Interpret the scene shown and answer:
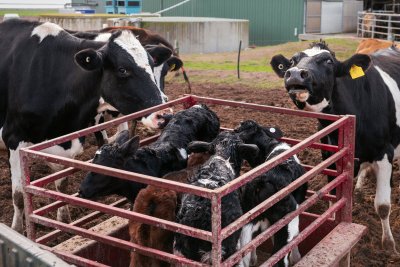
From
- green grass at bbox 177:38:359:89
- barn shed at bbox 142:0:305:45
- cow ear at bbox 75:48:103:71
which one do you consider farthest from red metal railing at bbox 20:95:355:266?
barn shed at bbox 142:0:305:45

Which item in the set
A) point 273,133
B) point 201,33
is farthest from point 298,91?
point 201,33

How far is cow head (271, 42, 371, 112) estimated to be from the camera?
428cm

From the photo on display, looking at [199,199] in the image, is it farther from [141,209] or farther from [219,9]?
[219,9]

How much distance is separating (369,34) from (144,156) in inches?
881

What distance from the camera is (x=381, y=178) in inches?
189

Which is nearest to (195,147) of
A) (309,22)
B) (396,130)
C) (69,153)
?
(69,153)

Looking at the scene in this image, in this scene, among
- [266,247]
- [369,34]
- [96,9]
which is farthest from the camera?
[96,9]

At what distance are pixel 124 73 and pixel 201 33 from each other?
20.4 m

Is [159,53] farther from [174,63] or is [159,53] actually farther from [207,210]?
[207,210]

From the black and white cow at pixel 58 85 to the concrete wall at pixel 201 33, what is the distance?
60.7 ft

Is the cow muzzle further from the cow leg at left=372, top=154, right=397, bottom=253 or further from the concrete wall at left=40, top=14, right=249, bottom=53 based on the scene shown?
the concrete wall at left=40, top=14, right=249, bottom=53

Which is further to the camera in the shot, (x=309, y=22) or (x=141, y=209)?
(x=309, y=22)

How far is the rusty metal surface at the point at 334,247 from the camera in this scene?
3213mm

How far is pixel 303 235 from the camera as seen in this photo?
3156 mm
